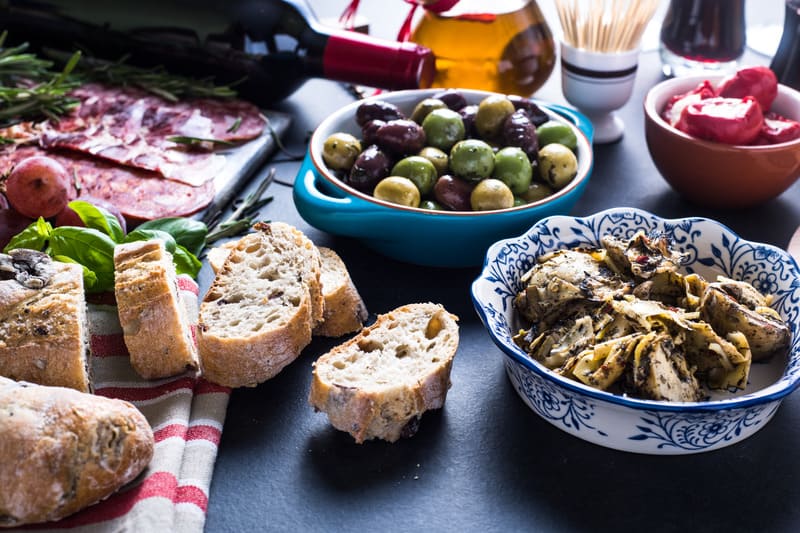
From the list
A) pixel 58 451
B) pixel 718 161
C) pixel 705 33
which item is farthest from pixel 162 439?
pixel 705 33

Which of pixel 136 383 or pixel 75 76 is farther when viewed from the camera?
pixel 75 76

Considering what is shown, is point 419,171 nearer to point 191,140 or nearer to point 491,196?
point 491,196

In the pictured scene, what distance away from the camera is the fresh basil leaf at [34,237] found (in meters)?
1.38

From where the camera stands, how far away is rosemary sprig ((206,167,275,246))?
5.50 feet

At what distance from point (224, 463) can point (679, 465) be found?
0.66 m

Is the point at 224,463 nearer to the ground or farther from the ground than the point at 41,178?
nearer to the ground

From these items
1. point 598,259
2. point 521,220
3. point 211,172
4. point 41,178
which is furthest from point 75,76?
point 598,259

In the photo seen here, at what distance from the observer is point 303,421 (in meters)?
1.27

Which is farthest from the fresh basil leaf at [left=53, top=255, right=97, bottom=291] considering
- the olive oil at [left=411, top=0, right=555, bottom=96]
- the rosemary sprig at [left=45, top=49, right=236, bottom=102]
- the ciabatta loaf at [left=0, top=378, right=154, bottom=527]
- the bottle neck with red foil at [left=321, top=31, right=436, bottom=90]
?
the olive oil at [left=411, top=0, right=555, bottom=96]

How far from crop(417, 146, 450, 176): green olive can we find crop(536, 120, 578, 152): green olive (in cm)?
21

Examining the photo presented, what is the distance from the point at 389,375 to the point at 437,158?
1.78ft

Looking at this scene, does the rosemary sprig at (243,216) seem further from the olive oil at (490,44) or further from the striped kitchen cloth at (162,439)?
the olive oil at (490,44)

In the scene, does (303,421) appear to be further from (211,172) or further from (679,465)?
(211,172)

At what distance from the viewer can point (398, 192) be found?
4.97 feet
